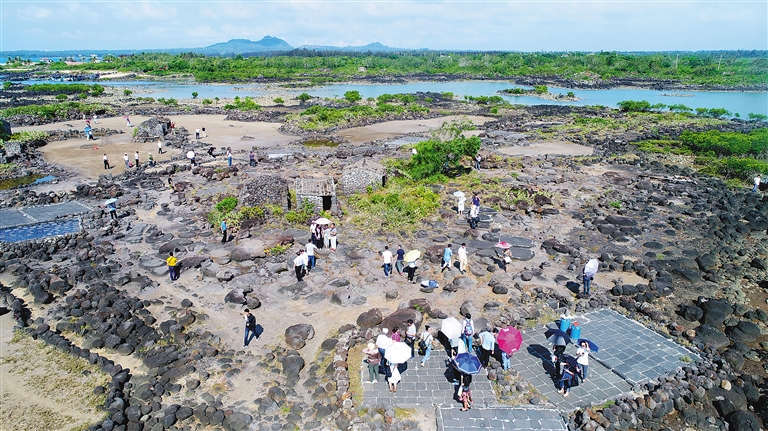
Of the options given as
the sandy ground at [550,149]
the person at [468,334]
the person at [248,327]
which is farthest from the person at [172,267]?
the sandy ground at [550,149]

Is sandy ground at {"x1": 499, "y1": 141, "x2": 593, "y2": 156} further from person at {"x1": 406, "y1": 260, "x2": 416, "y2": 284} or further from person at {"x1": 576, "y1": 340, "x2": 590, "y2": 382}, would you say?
person at {"x1": 576, "y1": 340, "x2": 590, "y2": 382}

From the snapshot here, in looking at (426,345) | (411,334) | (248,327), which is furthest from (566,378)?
(248,327)

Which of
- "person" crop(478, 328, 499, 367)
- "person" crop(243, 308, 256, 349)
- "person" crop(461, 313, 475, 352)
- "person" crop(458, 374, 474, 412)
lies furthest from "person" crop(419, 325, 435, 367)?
"person" crop(243, 308, 256, 349)

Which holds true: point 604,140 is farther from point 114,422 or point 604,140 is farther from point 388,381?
point 114,422

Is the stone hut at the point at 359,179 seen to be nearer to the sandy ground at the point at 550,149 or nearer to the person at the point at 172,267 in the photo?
the person at the point at 172,267

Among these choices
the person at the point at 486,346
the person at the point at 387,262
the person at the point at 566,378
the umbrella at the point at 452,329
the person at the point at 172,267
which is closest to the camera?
the person at the point at 566,378

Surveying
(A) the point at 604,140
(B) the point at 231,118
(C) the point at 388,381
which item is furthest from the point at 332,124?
(C) the point at 388,381

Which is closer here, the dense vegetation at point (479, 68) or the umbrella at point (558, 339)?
the umbrella at point (558, 339)

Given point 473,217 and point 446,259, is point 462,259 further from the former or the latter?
point 473,217
